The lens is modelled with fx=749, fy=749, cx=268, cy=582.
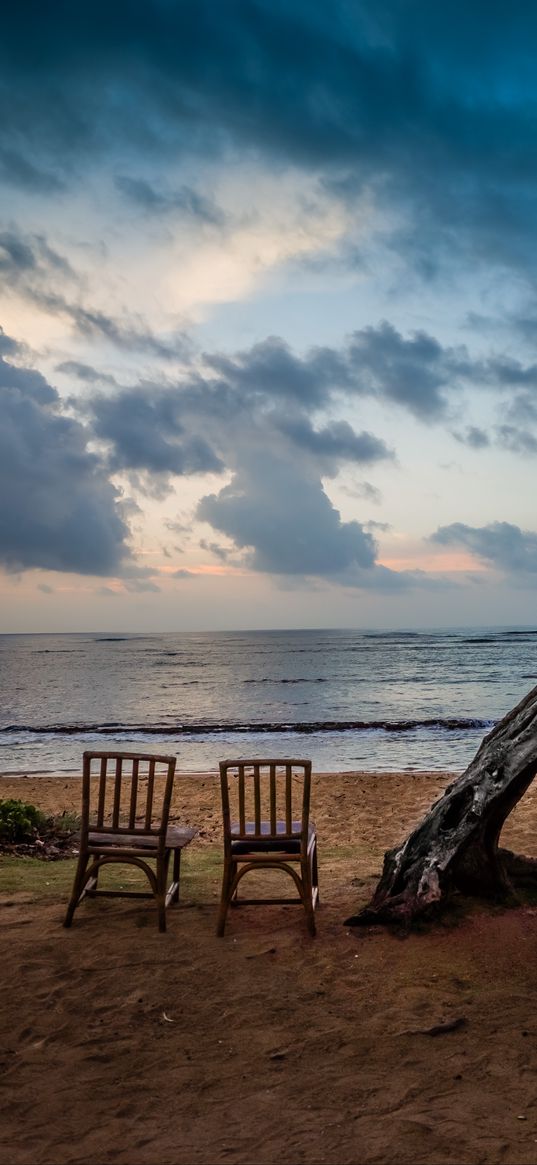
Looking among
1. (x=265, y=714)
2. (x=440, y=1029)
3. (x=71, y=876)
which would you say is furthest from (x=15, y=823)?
(x=265, y=714)

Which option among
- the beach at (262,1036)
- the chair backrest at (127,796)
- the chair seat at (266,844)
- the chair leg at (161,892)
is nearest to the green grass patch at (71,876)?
the beach at (262,1036)

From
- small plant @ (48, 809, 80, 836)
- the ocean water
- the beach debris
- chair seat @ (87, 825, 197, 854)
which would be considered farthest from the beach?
the ocean water

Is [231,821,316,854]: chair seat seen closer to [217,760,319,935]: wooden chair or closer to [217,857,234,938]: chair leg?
[217,760,319,935]: wooden chair

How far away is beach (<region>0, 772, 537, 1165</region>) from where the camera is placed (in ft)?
10.8

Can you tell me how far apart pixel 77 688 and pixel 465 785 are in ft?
124

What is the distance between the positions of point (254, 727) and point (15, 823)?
15622 mm

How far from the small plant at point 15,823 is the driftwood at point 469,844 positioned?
14.9ft

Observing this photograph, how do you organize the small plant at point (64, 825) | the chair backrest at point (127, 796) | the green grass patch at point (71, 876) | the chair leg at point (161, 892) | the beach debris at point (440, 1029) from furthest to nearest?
the small plant at point (64, 825)
the green grass patch at point (71, 876)
the chair leg at point (161, 892)
the chair backrest at point (127, 796)
the beach debris at point (440, 1029)

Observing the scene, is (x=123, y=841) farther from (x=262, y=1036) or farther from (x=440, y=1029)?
(x=440, y=1029)

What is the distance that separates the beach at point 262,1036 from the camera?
3281 mm

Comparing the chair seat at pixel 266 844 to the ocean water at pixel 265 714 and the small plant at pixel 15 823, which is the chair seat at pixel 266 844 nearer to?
the small plant at pixel 15 823

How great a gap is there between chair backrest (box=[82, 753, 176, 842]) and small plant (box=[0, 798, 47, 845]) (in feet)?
2.48

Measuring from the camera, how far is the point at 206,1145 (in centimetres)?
323

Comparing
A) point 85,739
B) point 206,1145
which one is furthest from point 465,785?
point 85,739
